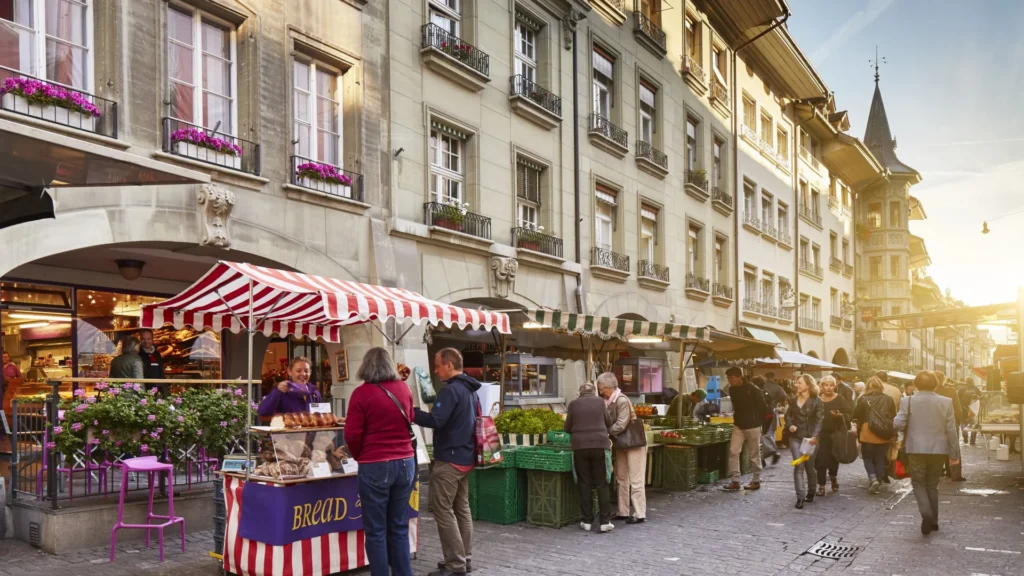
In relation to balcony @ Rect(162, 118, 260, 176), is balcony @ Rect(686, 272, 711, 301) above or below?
below

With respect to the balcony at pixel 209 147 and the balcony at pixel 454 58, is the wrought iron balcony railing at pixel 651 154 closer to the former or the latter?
the balcony at pixel 454 58

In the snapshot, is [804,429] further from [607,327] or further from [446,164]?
[446,164]

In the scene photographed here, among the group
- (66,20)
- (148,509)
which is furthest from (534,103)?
(148,509)

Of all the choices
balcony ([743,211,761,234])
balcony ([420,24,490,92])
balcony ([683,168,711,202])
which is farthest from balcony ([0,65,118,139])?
balcony ([743,211,761,234])

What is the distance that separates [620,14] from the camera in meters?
21.5

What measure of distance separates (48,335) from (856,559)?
11068mm

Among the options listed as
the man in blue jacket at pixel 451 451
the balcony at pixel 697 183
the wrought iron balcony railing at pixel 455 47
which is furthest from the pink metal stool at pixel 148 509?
the balcony at pixel 697 183

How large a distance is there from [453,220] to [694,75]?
13240 millimetres

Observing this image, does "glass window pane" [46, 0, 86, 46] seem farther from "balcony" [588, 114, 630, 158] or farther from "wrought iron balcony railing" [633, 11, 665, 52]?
"wrought iron balcony railing" [633, 11, 665, 52]

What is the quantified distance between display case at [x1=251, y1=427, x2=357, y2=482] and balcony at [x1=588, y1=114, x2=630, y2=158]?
45.2ft

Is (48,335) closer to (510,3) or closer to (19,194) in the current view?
(19,194)

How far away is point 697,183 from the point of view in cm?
2530

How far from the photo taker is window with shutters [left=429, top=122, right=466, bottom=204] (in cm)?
1573

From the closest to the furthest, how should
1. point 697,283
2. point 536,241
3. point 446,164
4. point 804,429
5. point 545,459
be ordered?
point 545,459 < point 804,429 < point 446,164 < point 536,241 < point 697,283
